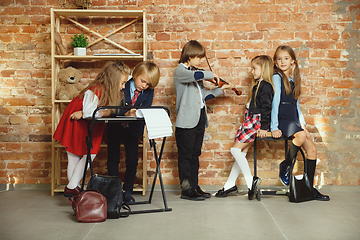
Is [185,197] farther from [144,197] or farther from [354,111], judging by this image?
[354,111]

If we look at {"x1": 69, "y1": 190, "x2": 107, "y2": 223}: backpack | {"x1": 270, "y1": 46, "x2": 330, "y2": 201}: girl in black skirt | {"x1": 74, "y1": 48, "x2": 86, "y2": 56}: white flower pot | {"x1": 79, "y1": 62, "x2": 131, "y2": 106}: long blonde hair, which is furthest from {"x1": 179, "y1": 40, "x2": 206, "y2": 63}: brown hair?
{"x1": 69, "y1": 190, "x2": 107, "y2": 223}: backpack

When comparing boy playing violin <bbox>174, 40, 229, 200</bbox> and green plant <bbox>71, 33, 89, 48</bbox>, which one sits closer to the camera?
boy playing violin <bbox>174, 40, 229, 200</bbox>

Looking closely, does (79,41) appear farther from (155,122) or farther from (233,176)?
(233,176)

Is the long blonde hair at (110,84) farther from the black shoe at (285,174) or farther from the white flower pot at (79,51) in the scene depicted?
the black shoe at (285,174)

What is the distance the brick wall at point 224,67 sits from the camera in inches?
120

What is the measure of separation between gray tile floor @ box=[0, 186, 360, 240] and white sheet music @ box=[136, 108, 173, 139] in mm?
633

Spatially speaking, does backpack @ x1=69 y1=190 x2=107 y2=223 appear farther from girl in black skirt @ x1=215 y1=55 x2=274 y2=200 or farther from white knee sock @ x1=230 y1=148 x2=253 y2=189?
white knee sock @ x1=230 y1=148 x2=253 y2=189

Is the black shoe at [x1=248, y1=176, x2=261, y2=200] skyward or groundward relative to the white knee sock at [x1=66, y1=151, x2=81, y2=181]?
groundward

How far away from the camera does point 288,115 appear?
2717 millimetres

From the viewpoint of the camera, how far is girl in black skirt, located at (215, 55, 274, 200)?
268 centimetres

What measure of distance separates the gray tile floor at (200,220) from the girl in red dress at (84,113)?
1.15ft

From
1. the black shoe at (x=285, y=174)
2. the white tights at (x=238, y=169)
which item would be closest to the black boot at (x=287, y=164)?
the black shoe at (x=285, y=174)

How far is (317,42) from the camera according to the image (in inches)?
120

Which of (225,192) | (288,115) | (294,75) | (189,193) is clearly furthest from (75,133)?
(294,75)
